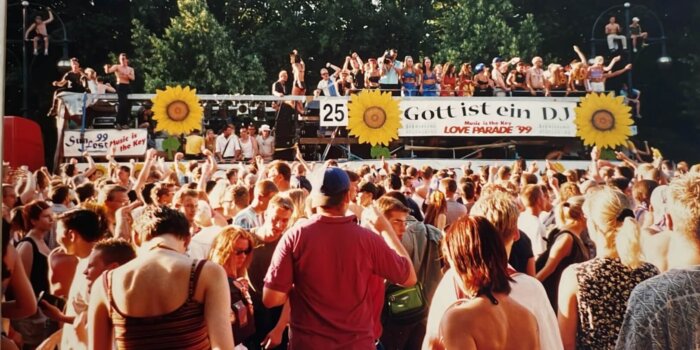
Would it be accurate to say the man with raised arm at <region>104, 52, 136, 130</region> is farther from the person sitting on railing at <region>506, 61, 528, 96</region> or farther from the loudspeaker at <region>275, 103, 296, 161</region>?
the person sitting on railing at <region>506, 61, 528, 96</region>

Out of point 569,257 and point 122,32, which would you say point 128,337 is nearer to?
point 569,257

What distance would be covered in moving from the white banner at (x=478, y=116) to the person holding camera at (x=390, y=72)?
0.44 ft

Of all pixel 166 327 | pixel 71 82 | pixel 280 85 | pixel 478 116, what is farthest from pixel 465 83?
pixel 166 327

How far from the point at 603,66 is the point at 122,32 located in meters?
2.69

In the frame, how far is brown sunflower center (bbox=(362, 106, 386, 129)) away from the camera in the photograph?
4574 mm

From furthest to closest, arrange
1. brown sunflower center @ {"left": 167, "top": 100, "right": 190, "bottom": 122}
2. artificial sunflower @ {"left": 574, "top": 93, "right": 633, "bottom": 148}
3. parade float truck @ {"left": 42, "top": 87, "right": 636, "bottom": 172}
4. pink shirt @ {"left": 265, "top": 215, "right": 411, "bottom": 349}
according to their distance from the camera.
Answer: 1. artificial sunflower @ {"left": 574, "top": 93, "right": 633, "bottom": 148}
2. parade float truck @ {"left": 42, "top": 87, "right": 636, "bottom": 172}
3. brown sunflower center @ {"left": 167, "top": 100, "right": 190, "bottom": 122}
4. pink shirt @ {"left": 265, "top": 215, "right": 411, "bottom": 349}

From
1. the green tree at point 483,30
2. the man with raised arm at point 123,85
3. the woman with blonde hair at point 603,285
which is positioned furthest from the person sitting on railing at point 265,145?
the woman with blonde hair at point 603,285

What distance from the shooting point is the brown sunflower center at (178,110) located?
3979 mm

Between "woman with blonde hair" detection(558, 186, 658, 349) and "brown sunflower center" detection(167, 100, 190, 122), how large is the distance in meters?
2.23

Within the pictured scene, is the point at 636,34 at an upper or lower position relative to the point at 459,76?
upper

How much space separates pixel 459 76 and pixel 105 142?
214 cm

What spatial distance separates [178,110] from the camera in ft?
13.1

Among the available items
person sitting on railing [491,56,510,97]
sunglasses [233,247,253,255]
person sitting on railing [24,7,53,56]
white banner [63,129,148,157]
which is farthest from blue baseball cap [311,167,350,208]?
person sitting on railing [491,56,510,97]

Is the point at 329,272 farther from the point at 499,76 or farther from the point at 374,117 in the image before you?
the point at 499,76
